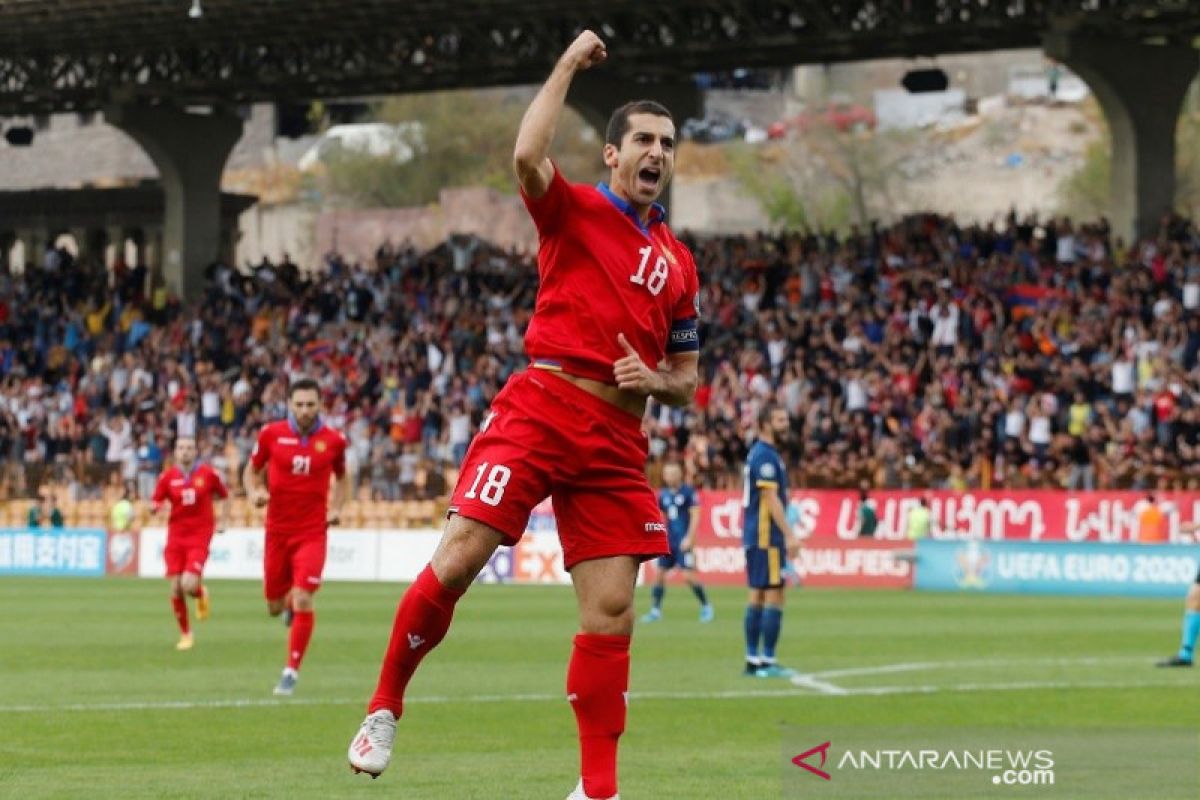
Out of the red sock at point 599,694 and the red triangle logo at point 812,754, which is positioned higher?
the red sock at point 599,694

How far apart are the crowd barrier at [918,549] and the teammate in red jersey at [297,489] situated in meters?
17.8

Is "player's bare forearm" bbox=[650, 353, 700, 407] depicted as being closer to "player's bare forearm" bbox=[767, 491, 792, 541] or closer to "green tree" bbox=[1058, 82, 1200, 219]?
"player's bare forearm" bbox=[767, 491, 792, 541]

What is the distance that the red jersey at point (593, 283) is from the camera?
9211 millimetres

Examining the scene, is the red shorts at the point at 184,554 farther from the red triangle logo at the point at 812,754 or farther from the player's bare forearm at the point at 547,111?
the player's bare forearm at the point at 547,111

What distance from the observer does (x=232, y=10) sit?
165ft

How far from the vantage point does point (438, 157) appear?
12294 centimetres

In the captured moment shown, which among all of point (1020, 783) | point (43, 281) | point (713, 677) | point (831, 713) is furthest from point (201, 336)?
point (1020, 783)

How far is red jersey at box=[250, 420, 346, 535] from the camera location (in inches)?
734

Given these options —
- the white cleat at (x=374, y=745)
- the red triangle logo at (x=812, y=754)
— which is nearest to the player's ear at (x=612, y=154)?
the white cleat at (x=374, y=745)

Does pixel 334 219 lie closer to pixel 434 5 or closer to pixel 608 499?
pixel 434 5

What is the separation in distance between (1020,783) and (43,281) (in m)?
50.1

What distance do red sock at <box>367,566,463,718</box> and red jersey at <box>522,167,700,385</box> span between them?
0.96 metres

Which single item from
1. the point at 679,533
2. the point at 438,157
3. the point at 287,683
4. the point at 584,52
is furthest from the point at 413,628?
the point at 438,157

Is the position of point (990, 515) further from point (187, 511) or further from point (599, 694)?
point (599, 694)
